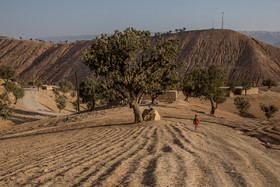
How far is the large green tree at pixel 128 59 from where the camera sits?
1438 cm

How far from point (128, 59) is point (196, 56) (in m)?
101

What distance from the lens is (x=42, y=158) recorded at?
8.27m

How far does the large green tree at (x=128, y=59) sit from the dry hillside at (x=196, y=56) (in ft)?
266

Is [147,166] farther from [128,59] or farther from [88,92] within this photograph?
[88,92]

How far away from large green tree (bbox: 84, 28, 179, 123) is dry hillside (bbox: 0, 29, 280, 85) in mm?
81203

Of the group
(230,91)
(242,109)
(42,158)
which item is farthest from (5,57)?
(42,158)

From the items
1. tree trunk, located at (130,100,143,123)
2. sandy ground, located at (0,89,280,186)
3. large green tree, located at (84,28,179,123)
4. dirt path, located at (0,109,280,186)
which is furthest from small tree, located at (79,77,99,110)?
dirt path, located at (0,109,280,186)

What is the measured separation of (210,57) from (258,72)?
2304 cm

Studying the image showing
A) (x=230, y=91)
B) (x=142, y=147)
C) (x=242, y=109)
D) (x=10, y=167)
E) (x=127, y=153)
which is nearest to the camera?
(x=10, y=167)

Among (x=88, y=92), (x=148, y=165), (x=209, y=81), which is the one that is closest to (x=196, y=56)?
(x=88, y=92)

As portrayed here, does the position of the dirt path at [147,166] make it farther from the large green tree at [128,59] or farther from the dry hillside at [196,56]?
the dry hillside at [196,56]

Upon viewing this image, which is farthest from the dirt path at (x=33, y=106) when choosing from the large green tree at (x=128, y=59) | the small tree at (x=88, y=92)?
the large green tree at (x=128, y=59)

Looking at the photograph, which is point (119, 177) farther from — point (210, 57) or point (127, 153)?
point (210, 57)

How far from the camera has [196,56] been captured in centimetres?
11075
